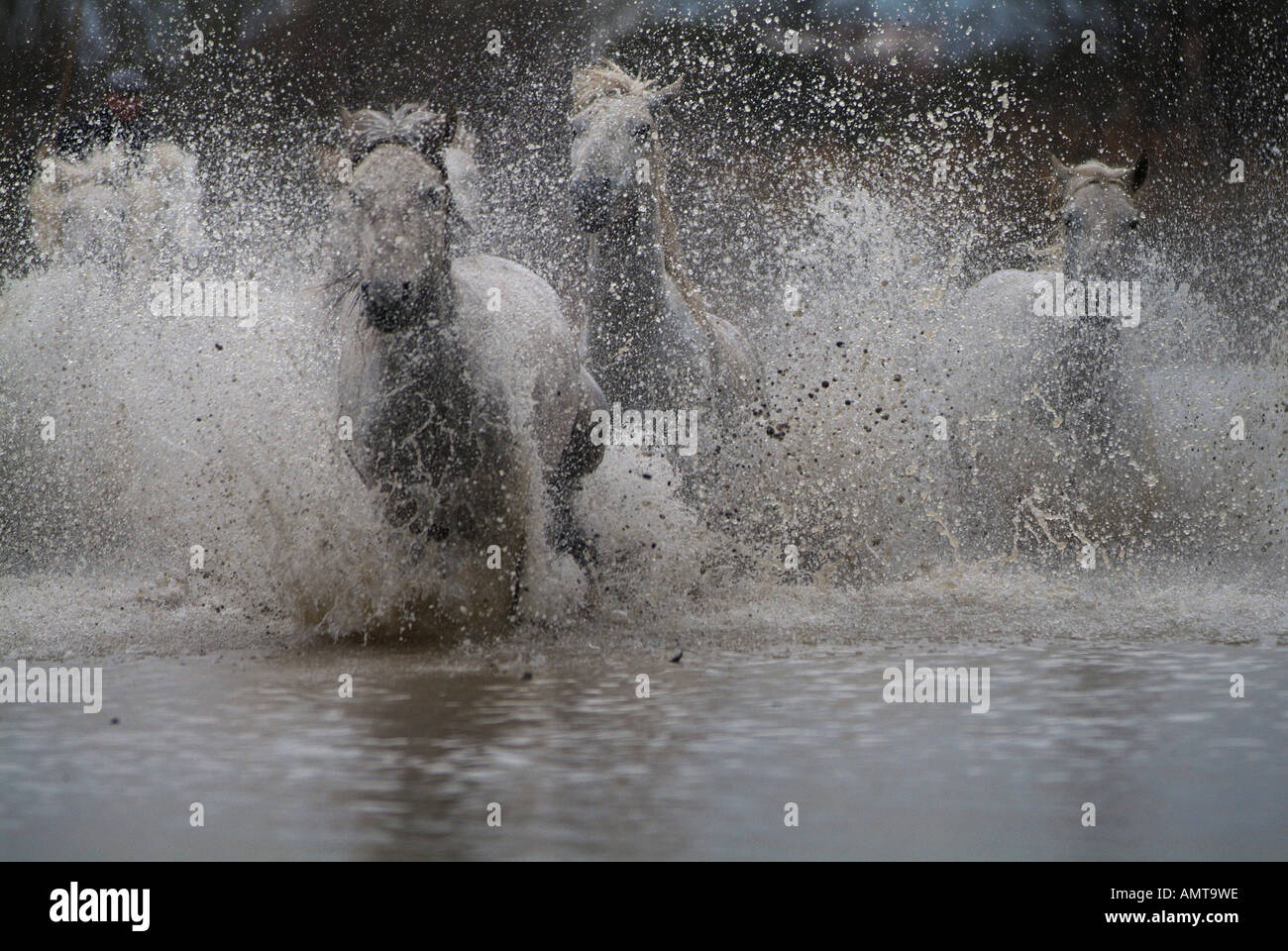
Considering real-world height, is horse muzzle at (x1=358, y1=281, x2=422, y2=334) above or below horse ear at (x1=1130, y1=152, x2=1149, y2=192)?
below

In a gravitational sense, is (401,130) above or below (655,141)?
below

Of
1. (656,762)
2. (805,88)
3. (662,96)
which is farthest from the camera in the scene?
(805,88)

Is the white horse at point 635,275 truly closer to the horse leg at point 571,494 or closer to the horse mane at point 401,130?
the horse leg at point 571,494

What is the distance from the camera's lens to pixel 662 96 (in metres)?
7.03

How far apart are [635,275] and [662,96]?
0.71m

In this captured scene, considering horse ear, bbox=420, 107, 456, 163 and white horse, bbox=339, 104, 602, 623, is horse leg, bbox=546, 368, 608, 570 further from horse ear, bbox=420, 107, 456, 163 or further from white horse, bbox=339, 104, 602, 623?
horse ear, bbox=420, 107, 456, 163

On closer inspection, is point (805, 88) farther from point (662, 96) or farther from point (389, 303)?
point (389, 303)

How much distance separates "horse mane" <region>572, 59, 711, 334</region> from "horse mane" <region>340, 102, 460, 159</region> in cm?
163

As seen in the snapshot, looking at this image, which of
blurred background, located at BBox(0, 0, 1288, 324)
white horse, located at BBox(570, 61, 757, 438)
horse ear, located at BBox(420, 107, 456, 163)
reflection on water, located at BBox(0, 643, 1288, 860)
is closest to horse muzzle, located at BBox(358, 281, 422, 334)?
horse ear, located at BBox(420, 107, 456, 163)

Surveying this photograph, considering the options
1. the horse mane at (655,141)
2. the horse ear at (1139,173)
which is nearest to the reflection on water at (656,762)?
the horse mane at (655,141)

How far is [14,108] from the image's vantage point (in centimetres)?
1255

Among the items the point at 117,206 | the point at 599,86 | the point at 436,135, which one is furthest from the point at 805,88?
the point at 436,135

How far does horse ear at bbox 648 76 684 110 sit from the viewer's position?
22.8 ft

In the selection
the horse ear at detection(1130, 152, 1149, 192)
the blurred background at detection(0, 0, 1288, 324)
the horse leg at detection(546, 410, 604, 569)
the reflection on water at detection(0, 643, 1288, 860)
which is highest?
the blurred background at detection(0, 0, 1288, 324)
